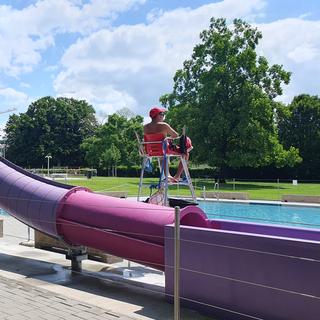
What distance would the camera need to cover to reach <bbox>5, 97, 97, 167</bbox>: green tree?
263 ft

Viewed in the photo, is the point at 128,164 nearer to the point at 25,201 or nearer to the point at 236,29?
the point at 236,29

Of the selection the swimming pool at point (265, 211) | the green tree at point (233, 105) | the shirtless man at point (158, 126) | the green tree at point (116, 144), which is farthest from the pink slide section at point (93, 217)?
the green tree at point (116, 144)

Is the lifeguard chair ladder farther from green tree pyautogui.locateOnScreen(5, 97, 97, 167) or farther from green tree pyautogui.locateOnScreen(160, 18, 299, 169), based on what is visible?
green tree pyautogui.locateOnScreen(5, 97, 97, 167)

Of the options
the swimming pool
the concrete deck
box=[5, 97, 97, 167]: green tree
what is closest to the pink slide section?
the concrete deck

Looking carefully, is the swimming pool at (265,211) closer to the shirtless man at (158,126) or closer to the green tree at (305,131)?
the shirtless man at (158,126)

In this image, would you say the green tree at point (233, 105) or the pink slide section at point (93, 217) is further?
the green tree at point (233, 105)

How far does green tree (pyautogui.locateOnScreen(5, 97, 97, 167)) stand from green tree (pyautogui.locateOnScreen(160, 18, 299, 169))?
41627mm

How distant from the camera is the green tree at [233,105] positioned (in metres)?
38.7

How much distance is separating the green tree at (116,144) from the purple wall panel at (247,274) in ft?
187

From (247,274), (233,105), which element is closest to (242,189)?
(233,105)

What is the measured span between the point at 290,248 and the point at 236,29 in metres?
40.3

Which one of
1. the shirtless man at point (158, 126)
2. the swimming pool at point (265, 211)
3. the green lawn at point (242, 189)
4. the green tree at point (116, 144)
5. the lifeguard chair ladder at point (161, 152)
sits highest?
the green tree at point (116, 144)

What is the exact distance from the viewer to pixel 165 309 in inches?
217

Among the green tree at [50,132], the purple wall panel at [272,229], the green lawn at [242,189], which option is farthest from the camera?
the green tree at [50,132]
